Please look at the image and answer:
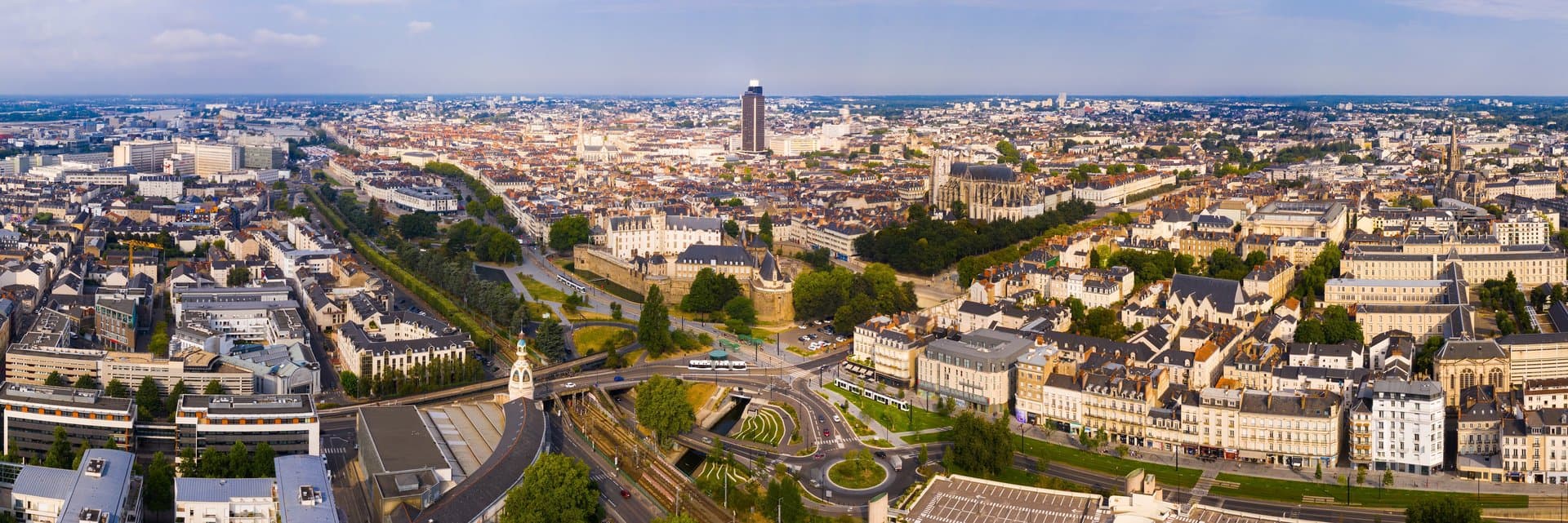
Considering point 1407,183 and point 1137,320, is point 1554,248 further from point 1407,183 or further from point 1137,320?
point 1407,183

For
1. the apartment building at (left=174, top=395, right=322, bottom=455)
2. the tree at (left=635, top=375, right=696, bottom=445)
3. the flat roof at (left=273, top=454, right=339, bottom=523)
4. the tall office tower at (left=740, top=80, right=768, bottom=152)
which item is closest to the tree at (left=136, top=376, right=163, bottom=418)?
the apartment building at (left=174, top=395, right=322, bottom=455)

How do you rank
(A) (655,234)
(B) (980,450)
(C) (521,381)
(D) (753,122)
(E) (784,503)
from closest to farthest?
(E) (784,503)
(B) (980,450)
(C) (521,381)
(A) (655,234)
(D) (753,122)

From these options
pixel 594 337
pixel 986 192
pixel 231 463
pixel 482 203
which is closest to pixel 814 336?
pixel 594 337

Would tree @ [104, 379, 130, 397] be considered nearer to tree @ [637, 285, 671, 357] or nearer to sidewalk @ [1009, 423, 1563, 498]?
tree @ [637, 285, 671, 357]

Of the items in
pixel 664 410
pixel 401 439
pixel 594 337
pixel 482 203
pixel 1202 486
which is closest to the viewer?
pixel 1202 486

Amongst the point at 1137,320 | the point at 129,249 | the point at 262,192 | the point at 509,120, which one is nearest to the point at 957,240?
the point at 1137,320

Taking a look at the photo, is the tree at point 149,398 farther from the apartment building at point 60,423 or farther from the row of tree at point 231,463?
the row of tree at point 231,463

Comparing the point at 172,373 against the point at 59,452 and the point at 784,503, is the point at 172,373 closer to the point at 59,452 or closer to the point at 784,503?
the point at 59,452
